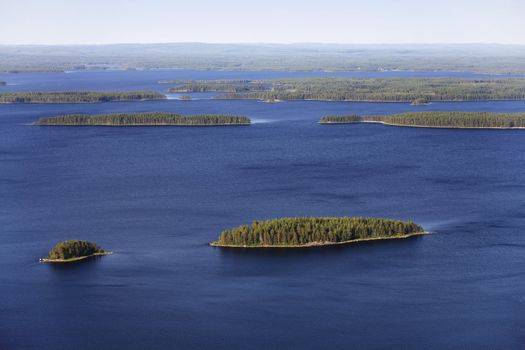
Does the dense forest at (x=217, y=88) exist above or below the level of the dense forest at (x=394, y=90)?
below

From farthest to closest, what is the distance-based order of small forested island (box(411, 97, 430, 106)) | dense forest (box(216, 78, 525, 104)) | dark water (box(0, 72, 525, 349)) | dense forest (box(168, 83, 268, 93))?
dense forest (box(168, 83, 268, 93))
dense forest (box(216, 78, 525, 104))
small forested island (box(411, 97, 430, 106))
dark water (box(0, 72, 525, 349))

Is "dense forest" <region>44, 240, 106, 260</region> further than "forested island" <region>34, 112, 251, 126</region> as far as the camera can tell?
No

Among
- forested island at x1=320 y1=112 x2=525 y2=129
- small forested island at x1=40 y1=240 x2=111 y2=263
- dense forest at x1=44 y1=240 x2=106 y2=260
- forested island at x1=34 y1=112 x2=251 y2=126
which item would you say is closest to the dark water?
small forested island at x1=40 y1=240 x2=111 y2=263

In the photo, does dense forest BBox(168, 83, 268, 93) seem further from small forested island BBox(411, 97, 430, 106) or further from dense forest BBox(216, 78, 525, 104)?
small forested island BBox(411, 97, 430, 106)

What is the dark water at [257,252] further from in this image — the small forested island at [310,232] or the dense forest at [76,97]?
the dense forest at [76,97]

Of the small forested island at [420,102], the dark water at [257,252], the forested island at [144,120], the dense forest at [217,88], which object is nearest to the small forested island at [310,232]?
the dark water at [257,252]

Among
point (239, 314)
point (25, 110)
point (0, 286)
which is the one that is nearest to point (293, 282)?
point (239, 314)
